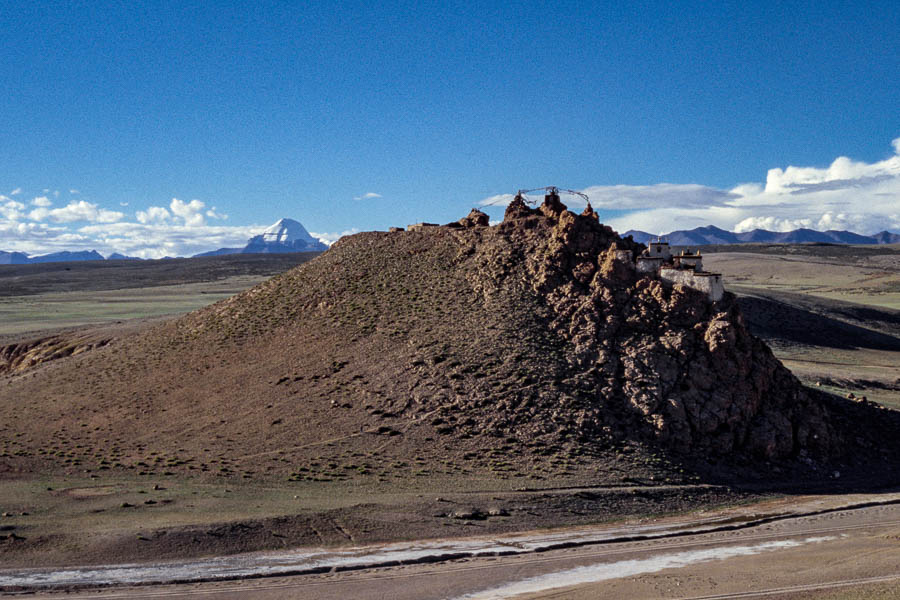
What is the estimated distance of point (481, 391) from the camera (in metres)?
33.8

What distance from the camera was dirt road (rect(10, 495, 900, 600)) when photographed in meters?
20.0

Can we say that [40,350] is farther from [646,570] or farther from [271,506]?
[646,570]

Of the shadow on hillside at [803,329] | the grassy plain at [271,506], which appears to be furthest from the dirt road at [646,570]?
the shadow on hillside at [803,329]

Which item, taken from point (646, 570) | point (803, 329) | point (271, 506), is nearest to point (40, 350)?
point (271, 506)

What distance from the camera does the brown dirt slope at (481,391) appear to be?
3117cm

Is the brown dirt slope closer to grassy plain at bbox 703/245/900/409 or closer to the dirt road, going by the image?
the dirt road

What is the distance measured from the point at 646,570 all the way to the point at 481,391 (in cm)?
1343

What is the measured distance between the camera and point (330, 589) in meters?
20.3

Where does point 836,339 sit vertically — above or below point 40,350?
below

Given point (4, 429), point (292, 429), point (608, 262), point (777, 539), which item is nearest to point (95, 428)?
point (4, 429)

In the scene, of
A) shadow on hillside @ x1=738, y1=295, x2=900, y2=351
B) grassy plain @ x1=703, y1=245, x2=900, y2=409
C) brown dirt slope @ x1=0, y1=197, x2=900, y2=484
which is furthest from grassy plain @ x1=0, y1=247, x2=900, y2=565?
shadow on hillside @ x1=738, y1=295, x2=900, y2=351

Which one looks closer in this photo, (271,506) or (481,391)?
(271,506)

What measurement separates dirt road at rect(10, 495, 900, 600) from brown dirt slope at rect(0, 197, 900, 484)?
15.8ft

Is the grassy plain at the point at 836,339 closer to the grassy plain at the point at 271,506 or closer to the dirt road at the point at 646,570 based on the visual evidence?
the dirt road at the point at 646,570
